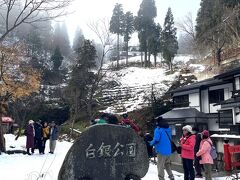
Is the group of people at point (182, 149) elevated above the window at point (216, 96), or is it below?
below

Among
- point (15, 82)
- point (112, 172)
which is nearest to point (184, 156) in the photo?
point (112, 172)

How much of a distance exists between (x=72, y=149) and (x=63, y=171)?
44cm

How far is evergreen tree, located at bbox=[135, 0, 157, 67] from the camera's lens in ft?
202

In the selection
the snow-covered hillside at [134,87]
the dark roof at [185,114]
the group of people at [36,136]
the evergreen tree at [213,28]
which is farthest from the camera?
the snow-covered hillside at [134,87]

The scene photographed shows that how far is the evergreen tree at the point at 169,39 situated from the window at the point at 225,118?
2927 cm

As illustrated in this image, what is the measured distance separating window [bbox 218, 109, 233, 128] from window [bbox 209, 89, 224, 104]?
3.27m

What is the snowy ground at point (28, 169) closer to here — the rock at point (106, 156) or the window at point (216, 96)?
the rock at point (106, 156)

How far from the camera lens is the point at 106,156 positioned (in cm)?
667

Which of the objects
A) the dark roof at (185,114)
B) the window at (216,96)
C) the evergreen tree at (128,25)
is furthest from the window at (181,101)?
the evergreen tree at (128,25)

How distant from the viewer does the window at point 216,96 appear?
89.4ft

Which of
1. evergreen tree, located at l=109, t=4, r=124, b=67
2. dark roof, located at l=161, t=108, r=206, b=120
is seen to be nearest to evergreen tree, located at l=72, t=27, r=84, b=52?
evergreen tree, located at l=109, t=4, r=124, b=67

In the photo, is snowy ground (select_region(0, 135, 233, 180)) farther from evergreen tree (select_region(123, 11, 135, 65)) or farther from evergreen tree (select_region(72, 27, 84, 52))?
evergreen tree (select_region(123, 11, 135, 65))

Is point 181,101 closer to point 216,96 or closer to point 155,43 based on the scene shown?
point 216,96

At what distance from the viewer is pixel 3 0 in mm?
14828
